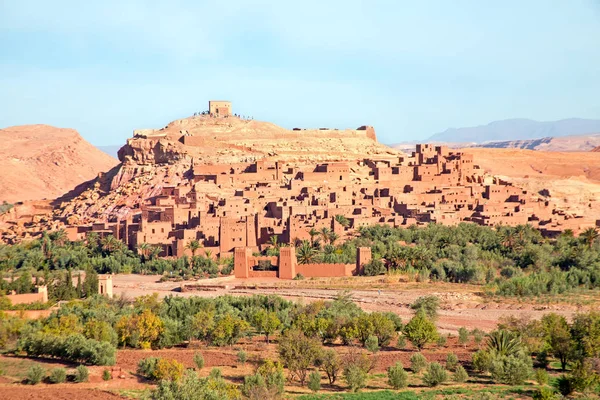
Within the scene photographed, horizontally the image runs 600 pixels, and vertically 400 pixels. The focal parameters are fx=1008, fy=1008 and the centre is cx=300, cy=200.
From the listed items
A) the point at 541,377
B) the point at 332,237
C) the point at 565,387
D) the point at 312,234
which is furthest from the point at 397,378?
the point at 332,237

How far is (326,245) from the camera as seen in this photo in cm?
4566

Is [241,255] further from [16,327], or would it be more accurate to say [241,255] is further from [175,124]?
[175,124]

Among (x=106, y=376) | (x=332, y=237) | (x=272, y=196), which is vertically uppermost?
(x=272, y=196)

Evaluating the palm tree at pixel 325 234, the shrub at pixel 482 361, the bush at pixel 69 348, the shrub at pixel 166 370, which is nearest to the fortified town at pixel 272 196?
the palm tree at pixel 325 234

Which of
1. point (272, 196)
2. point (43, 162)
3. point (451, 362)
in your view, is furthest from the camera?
point (43, 162)

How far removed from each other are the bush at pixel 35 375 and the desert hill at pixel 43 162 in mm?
59060

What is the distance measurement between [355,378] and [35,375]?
295 inches

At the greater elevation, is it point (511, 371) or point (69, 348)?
point (69, 348)

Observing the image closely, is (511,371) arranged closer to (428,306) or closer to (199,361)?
(199,361)

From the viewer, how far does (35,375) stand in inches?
923

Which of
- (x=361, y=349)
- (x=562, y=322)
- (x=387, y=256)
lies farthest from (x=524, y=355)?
(x=387, y=256)

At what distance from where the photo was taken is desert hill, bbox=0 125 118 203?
87875 millimetres

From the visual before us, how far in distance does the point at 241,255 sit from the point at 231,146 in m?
22.7

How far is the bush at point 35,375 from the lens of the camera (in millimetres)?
23406
